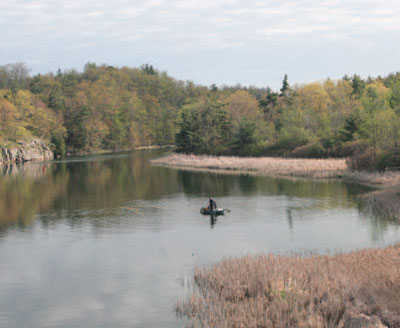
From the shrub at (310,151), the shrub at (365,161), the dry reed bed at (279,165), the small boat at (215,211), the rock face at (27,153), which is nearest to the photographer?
the small boat at (215,211)

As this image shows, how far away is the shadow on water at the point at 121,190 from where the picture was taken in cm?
4820

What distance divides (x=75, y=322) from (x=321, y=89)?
13911 cm

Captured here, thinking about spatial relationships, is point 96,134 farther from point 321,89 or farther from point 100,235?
point 100,235

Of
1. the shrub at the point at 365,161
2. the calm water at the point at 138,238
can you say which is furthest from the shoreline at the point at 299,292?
the shrub at the point at 365,161

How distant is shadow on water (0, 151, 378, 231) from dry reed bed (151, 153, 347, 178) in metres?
4.68

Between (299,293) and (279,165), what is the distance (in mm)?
63702

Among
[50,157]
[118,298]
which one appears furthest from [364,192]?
[50,157]

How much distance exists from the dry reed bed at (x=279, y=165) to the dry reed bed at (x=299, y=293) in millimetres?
47604

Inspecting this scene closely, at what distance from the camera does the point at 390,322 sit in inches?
613

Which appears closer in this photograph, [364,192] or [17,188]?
[364,192]

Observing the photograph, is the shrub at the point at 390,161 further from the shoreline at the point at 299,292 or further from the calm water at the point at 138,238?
the shoreline at the point at 299,292

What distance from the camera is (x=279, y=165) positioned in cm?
8094

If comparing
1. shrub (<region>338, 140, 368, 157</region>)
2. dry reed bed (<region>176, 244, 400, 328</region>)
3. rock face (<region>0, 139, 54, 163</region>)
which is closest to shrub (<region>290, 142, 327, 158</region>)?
shrub (<region>338, 140, 368, 157</region>)

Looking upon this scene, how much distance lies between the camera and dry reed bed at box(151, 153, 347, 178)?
234ft
